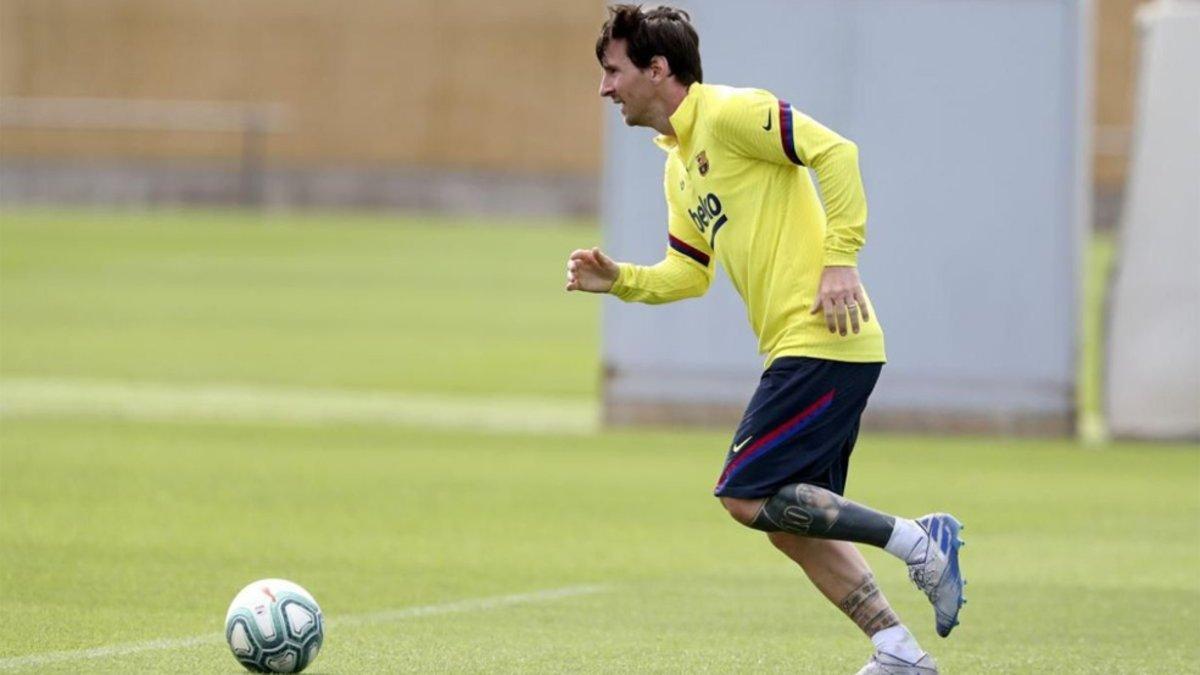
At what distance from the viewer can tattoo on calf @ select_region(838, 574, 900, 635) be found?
7488 millimetres

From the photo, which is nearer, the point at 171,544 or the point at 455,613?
the point at 455,613

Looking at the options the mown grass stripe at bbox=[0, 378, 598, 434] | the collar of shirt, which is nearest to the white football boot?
the collar of shirt

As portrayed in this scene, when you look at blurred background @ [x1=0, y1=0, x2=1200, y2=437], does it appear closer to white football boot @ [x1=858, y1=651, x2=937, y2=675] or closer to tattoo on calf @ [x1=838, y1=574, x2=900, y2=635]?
tattoo on calf @ [x1=838, y1=574, x2=900, y2=635]

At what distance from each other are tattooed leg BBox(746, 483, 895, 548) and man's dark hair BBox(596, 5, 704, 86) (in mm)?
1485

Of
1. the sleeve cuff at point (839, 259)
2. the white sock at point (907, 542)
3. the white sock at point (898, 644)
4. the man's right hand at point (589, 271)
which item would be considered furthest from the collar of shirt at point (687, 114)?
Result: the white sock at point (898, 644)

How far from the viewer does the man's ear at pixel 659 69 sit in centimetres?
759

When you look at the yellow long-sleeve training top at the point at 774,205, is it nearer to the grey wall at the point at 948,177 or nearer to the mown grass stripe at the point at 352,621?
the mown grass stripe at the point at 352,621

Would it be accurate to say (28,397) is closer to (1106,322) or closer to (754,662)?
(1106,322)

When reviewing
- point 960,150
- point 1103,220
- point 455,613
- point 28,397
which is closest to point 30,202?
point 1103,220

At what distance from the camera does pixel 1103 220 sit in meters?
45.6

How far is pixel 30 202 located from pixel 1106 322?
3640cm

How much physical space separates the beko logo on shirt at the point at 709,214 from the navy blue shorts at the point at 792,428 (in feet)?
1.88

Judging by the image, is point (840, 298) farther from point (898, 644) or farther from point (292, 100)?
point (292, 100)

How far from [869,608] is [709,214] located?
145 centimetres
